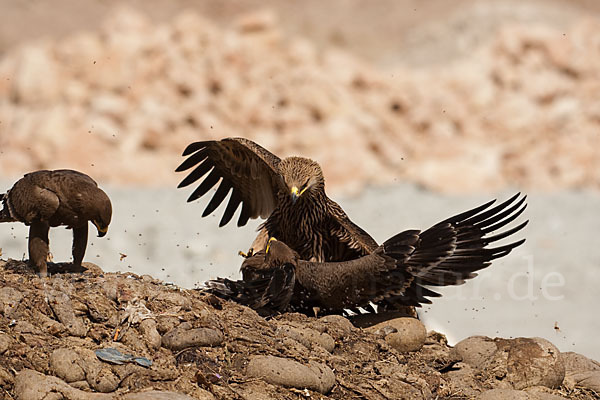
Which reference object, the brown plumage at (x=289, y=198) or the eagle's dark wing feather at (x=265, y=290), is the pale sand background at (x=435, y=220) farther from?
the eagle's dark wing feather at (x=265, y=290)

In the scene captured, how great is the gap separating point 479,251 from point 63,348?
3.20 metres

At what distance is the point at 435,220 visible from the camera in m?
16.7

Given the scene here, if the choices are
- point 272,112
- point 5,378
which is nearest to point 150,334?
point 5,378

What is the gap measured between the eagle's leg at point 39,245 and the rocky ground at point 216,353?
94mm

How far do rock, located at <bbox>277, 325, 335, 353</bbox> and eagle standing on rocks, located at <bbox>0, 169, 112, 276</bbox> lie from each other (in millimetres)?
1500

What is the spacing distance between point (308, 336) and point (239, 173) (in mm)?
2538

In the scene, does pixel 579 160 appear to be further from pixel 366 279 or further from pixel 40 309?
pixel 40 309

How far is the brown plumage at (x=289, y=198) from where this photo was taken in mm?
6637

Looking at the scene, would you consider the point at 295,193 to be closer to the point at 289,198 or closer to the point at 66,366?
the point at 289,198

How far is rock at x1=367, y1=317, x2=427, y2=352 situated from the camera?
6242 millimetres

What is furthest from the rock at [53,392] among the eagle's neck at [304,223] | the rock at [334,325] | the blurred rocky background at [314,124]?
the blurred rocky background at [314,124]

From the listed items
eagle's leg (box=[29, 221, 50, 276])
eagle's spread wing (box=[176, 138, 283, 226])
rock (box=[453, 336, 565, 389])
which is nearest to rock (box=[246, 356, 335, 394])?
rock (box=[453, 336, 565, 389])

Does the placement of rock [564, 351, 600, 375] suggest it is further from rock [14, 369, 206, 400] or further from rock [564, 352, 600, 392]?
rock [14, 369, 206, 400]

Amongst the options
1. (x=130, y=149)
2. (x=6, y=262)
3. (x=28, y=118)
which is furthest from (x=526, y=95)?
(x=6, y=262)
